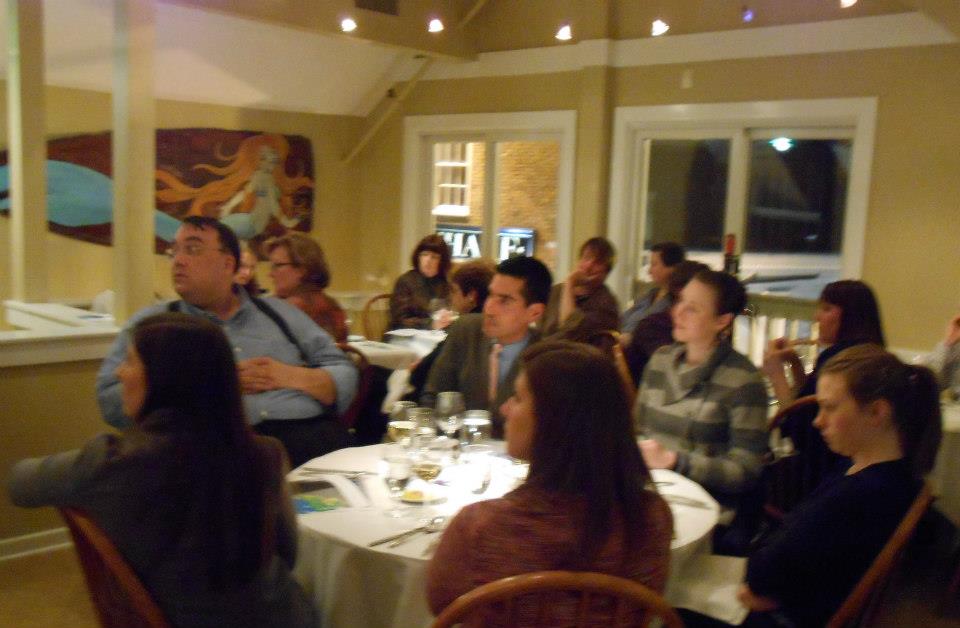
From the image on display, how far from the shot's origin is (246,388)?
2.49 m

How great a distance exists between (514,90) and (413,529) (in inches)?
185

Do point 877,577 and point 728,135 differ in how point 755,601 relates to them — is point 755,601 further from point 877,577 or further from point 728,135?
point 728,135

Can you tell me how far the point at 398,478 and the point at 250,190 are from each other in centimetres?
464

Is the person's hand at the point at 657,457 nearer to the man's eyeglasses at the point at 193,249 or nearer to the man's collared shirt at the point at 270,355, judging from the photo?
the man's collared shirt at the point at 270,355

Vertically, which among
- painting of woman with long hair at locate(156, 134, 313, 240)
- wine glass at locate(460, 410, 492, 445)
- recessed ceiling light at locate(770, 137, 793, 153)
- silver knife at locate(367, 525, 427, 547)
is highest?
recessed ceiling light at locate(770, 137, 793, 153)

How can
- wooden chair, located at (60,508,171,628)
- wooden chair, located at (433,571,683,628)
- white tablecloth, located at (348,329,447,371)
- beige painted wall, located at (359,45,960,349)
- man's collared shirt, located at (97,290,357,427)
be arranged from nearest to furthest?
wooden chair, located at (433,571,683,628)
wooden chair, located at (60,508,171,628)
man's collared shirt, located at (97,290,357,427)
white tablecloth, located at (348,329,447,371)
beige painted wall, located at (359,45,960,349)

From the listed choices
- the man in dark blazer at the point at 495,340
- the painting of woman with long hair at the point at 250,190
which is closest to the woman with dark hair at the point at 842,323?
the man in dark blazer at the point at 495,340

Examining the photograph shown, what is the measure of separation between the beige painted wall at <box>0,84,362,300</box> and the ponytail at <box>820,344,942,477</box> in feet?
15.2

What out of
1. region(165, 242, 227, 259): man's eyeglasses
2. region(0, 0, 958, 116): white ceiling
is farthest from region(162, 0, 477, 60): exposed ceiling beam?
region(165, 242, 227, 259): man's eyeglasses

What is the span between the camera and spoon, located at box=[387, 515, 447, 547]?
5.76 feet

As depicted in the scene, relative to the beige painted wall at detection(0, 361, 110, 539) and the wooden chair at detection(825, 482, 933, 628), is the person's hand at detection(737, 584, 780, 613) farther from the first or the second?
the beige painted wall at detection(0, 361, 110, 539)

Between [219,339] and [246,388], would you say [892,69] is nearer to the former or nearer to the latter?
[246,388]

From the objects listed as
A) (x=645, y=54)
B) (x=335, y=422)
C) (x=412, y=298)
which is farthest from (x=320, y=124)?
(x=335, y=422)

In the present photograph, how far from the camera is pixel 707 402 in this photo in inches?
94.7
